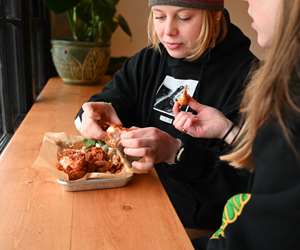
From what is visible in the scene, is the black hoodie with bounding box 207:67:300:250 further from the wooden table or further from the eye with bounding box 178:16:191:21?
the eye with bounding box 178:16:191:21

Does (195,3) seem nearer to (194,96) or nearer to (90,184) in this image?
(194,96)

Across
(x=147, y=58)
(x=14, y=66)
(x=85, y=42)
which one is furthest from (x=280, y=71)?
(x=85, y=42)

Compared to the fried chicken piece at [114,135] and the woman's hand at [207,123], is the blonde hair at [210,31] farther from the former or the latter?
the fried chicken piece at [114,135]

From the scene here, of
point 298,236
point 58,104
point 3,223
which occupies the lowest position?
point 58,104

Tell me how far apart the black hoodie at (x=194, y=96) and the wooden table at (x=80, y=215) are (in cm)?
16

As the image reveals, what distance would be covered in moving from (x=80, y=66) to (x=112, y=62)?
1.55 feet

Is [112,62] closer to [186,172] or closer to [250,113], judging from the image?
[186,172]

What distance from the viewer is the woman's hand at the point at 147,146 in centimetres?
85

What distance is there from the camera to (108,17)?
2.18 metres

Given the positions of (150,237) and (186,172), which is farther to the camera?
(186,172)

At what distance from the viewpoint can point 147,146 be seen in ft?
2.80

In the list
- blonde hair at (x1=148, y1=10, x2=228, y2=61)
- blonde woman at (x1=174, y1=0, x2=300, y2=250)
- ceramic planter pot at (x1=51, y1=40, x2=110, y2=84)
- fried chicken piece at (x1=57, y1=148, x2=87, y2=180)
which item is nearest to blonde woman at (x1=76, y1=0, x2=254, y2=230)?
blonde hair at (x1=148, y1=10, x2=228, y2=61)

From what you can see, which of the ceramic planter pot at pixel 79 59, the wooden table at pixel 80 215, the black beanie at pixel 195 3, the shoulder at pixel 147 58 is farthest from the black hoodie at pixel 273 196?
the ceramic planter pot at pixel 79 59

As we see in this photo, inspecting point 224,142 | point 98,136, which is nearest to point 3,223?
point 98,136
